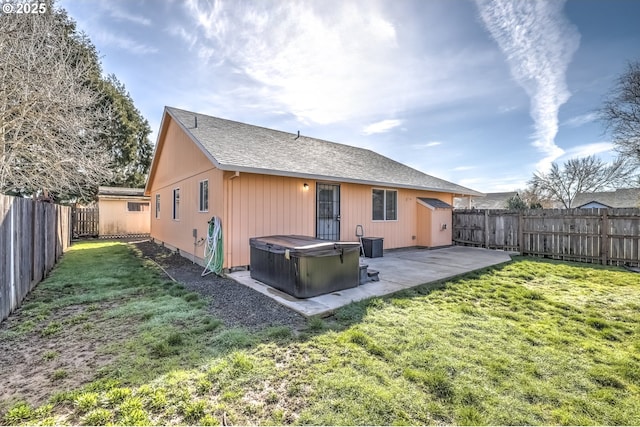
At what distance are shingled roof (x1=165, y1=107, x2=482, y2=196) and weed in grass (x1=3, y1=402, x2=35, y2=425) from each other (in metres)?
4.31

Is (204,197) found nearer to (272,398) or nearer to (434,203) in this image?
(272,398)

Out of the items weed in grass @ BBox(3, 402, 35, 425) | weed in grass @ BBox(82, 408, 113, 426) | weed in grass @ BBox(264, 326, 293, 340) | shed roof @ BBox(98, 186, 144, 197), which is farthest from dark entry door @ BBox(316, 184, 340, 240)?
shed roof @ BBox(98, 186, 144, 197)

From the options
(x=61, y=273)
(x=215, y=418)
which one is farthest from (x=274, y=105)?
(x=215, y=418)

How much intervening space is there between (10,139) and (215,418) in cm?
838

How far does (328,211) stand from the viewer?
8.19 m

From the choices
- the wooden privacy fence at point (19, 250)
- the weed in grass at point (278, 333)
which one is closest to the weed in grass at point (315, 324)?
the weed in grass at point (278, 333)

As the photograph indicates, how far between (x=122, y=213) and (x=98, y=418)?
661 inches

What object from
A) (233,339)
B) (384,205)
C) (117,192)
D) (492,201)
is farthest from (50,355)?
(492,201)

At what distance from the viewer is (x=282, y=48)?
298 inches

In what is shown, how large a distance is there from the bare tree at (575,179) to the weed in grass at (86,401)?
114ft

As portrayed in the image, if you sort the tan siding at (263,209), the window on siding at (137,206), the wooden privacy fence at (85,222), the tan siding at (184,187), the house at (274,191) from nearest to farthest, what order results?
the tan siding at (263,209) → the house at (274,191) → the tan siding at (184,187) → the wooden privacy fence at (85,222) → the window on siding at (137,206)

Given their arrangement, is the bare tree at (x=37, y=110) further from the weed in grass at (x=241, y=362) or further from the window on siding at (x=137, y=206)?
the window on siding at (x=137, y=206)

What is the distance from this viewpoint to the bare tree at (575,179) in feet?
83.8

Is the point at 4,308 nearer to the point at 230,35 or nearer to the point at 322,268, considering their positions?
the point at 322,268
